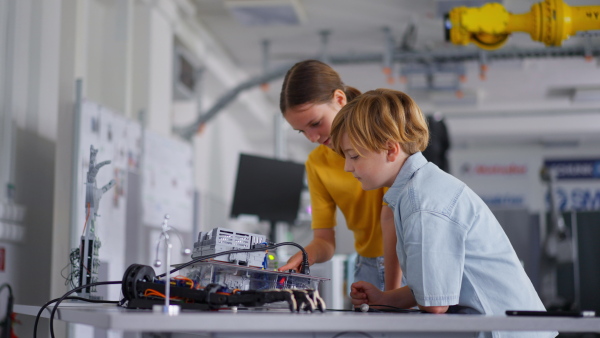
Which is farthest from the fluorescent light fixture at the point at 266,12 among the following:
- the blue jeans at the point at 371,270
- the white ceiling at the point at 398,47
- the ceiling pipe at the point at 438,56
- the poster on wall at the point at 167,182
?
the blue jeans at the point at 371,270

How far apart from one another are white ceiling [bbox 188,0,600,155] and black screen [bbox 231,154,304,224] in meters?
1.68

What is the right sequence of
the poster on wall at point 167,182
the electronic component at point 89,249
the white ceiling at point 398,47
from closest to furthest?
the electronic component at point 89,249 → the poster on wall at point 167,182 → the white ceiling at point 398,47

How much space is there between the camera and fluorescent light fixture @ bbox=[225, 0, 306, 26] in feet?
16.4

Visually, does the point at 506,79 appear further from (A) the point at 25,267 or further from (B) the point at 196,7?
(A) the point at 25,267

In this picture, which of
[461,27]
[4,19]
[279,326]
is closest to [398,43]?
[461,27]

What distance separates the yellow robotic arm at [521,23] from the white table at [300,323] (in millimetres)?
1761

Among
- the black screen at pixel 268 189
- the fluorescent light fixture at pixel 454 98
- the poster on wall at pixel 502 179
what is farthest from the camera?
the poster on wall at pixel 502 179

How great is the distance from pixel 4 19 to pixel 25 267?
1.05 metres

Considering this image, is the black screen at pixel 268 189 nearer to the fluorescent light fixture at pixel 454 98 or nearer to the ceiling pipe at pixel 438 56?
the ceiling pipe at pixel 438 56

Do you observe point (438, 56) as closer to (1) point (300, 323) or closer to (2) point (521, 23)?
(2) point (521, 23)

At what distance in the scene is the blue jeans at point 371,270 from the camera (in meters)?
1.91

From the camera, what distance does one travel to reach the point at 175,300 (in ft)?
3.73

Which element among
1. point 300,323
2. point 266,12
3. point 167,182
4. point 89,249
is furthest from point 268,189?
point 300,323

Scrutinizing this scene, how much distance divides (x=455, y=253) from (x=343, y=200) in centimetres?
78
